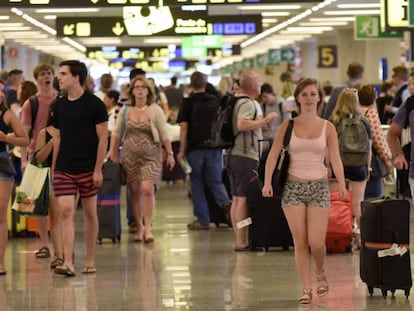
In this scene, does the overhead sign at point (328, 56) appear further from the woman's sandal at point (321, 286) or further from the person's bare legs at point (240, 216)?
the woman's sandal at point (321, 286)

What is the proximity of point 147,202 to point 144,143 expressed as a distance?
2.29 ft

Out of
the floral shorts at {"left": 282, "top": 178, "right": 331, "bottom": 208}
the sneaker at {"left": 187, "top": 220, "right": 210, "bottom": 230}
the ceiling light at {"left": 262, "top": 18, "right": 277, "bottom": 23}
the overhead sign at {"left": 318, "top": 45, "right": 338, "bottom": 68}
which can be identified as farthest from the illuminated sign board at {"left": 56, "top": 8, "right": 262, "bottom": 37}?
the overhead sign at {"left": 318, "top": 45, "right": 338, "bottom": 68}

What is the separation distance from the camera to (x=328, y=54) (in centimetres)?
4238

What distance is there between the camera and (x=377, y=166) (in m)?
14.1

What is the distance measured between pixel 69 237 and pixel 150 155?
3.24 m

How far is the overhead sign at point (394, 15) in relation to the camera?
1616 centimetres

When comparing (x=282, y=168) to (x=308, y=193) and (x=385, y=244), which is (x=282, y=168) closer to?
(x=308, y=193)

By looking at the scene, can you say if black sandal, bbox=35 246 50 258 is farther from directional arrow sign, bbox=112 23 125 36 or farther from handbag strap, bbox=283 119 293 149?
directional arrow sign, bbox=112 23 125 36

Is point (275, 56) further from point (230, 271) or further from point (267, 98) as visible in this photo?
point (230, 271)

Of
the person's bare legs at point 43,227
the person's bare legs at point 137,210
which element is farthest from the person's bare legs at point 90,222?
the person's bare legs at point 137,210

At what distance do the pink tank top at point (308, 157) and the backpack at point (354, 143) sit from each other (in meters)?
3.12

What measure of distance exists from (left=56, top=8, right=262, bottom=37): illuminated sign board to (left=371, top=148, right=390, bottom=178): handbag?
217 inches

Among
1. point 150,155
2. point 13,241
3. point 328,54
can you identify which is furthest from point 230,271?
point 328,54

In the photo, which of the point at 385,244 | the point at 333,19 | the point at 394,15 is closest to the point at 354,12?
the point at 333,19
